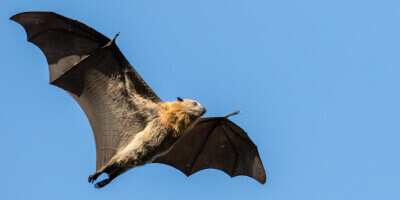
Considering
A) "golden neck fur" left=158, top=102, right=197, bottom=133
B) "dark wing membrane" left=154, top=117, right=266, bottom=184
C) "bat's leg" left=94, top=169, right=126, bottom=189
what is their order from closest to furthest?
"bat's leg" left=94, top=169, right=126, bottom=189 → "golden neck fur" left=158, top=102, right=197, bottom=133 → "dark wing membrane" left=154, top=117, right=266, bottom=184

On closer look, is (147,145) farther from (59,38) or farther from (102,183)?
(59,38)

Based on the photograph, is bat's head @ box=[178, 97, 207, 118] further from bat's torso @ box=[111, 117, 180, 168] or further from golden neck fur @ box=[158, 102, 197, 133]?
bat's torso @ box=[111, 117, 180, 168]

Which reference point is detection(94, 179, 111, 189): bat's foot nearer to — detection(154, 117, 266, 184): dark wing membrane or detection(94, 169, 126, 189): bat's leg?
detection(94, 169, 126, 189): bat's leg

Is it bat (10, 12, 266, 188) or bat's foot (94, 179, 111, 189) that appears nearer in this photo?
bat's foot (94, 179, 111, 189)

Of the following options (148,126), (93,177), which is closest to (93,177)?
(93,177)

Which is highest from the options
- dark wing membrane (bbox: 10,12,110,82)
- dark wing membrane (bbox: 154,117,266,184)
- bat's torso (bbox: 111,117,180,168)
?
dark wing membrane (bbox: 10,12,110,82)

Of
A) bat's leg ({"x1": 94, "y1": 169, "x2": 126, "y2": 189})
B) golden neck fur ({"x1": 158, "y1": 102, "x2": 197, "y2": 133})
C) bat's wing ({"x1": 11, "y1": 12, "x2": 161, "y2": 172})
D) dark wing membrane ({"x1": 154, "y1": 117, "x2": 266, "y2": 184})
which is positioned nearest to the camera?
bat's leg ({"x1": 94, "y1": 169, "x2": 126, "y2": 189})

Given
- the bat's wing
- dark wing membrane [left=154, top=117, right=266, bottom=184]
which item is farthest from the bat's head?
dark wing membrane [left=154, top=117, right=266, bottom=184]

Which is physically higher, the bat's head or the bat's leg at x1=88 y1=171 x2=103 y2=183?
the bat's head

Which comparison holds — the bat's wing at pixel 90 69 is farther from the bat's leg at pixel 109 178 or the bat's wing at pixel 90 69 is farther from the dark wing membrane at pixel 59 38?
the bat's leg at pixel 109 178
